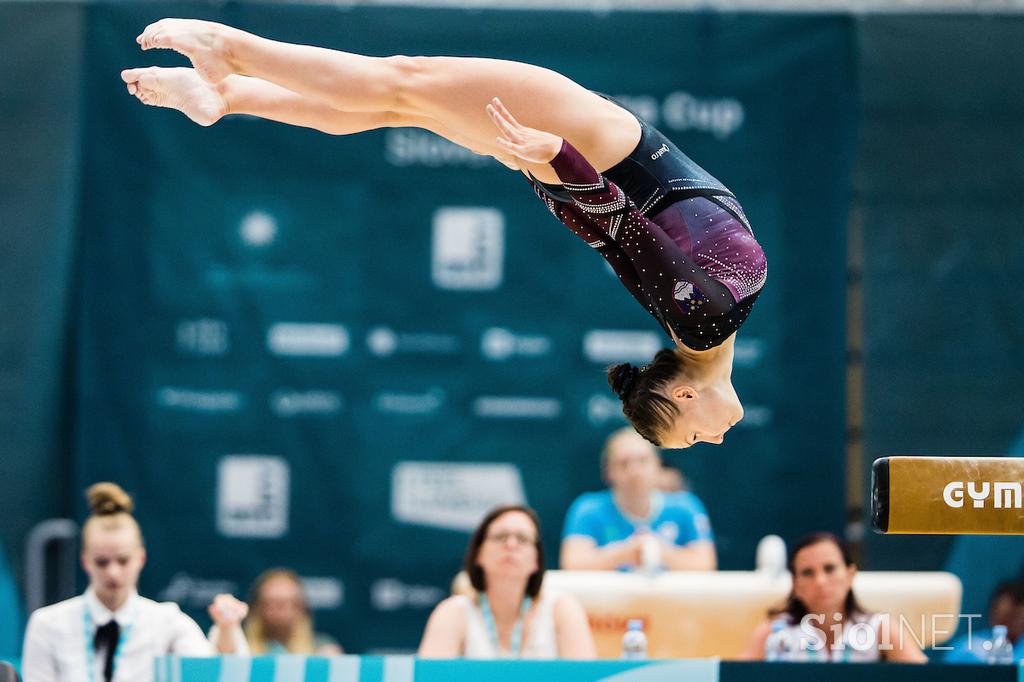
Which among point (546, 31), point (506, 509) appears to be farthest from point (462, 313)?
point (506, 509)

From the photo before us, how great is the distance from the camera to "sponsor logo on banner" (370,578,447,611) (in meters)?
7.37

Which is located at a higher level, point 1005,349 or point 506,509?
point 1005,349

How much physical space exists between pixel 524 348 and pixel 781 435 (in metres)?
1.42

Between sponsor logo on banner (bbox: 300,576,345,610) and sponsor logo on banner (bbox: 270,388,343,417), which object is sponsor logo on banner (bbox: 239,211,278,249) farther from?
sponsor logo on banner (bbox: 300,576,345,610)

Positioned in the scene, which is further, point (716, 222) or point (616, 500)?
point (616, 500)

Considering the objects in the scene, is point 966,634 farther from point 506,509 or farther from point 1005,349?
point 1005,349

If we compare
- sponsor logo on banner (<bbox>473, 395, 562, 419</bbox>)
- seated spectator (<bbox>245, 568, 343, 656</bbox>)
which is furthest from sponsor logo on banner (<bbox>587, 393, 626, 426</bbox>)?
seated spectator (<bbox>245, 568, 343, 656</bbox>)

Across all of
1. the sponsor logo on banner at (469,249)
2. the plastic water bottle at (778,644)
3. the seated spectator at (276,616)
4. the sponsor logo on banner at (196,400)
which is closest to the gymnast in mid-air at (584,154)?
the plastic water bottle at (778,644)

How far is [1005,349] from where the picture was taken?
7.37 metres

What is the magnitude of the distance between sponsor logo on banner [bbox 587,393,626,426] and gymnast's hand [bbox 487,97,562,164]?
11.6 feet

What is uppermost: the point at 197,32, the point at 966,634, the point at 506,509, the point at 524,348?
the point at 197,32

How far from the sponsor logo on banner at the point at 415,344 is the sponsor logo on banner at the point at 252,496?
30.8 inches

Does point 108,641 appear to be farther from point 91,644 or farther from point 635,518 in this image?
point 635,518

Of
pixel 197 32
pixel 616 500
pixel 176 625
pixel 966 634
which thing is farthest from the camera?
pixel 616 500
